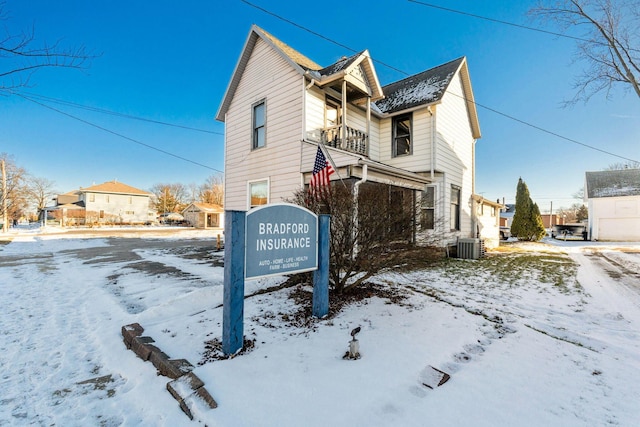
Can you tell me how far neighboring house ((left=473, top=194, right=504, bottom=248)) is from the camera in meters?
13.0

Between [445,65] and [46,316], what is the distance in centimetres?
1435

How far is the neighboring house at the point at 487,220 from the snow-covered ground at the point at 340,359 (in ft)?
25.2

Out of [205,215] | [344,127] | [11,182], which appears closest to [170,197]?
[205,215]

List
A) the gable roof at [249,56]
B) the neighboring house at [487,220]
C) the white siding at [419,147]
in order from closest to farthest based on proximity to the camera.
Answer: the gable roof at [249,56]
the white siding at [419,147]
the neighboring house at [487,220]

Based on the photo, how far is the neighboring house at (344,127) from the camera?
884 cm

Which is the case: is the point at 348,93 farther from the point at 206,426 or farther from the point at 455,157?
the point at 206,426

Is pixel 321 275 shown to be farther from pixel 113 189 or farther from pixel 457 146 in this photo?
pixel 113 189

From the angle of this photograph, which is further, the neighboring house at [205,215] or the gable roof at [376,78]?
the neighboring house at [205,215]

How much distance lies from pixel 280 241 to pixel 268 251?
0.67 feet

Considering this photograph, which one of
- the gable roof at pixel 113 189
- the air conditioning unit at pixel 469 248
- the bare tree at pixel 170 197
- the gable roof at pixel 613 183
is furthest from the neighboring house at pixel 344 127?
the bare tree at pixel 170 197

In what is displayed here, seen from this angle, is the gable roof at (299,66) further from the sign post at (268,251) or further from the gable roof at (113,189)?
the gable roof at (113,189)

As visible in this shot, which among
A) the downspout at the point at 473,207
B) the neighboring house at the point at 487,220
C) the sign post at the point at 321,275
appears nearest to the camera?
the sign post at the point at 321,275

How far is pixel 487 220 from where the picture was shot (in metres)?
14.7

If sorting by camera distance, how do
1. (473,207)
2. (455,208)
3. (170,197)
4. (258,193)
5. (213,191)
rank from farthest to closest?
(170,197) → (213,191) → (473,207) → (455,208) → (258,193)
